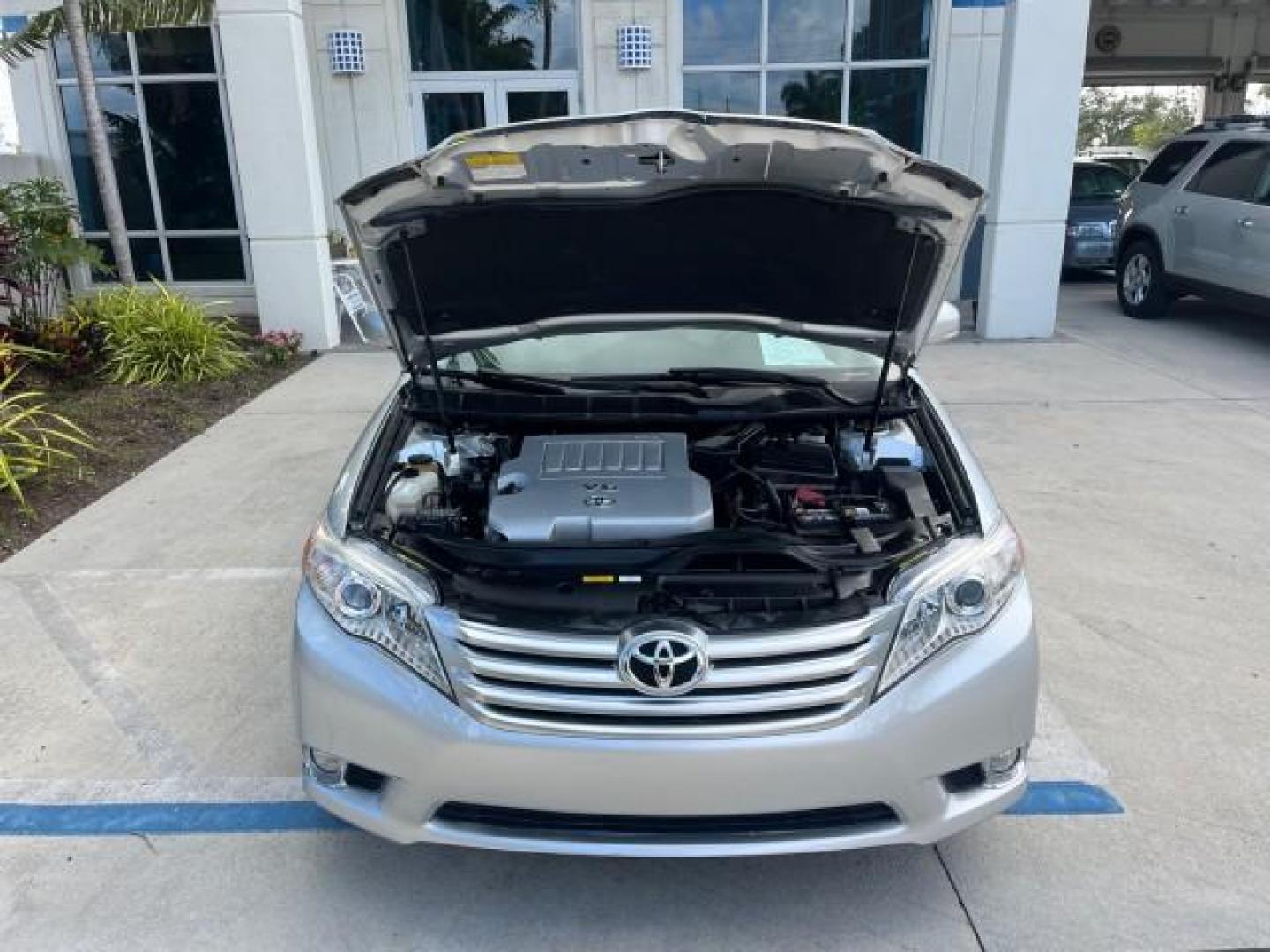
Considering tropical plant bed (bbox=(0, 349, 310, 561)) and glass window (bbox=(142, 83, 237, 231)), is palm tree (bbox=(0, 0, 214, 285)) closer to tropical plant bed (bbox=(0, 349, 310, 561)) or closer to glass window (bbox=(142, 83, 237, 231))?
glass window (bbox=(142, 83, 237, 231))

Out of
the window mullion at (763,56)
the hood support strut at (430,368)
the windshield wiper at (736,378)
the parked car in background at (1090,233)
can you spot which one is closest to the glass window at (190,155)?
the window mullion at (763,56)

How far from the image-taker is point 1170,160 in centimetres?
1063

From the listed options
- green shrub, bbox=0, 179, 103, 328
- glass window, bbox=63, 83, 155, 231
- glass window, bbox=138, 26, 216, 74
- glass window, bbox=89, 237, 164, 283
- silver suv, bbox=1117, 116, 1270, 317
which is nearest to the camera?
green shrub, bbox=0, 179, 103, 328

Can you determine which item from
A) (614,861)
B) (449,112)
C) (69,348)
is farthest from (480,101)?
(614,861)

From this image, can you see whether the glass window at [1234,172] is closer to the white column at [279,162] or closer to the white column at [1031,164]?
the white column at [1031,164]

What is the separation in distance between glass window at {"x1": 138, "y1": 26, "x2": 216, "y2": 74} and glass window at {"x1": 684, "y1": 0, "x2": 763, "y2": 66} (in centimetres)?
526

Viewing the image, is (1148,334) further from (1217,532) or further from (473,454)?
(473,454)

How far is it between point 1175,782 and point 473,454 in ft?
8.20

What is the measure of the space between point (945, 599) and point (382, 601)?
138 centimetres

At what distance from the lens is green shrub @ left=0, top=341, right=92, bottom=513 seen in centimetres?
584

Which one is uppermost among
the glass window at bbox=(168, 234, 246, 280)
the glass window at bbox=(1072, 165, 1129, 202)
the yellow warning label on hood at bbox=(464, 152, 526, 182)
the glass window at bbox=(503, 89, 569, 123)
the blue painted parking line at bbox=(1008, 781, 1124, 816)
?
the glass window at bbox=(503, 89, 569, 123)

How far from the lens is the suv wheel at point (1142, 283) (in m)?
10.7

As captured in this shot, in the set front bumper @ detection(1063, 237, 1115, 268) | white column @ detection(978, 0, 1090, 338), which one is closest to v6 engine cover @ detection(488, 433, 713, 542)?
white column @ detection(978, 0, 1090, 338)

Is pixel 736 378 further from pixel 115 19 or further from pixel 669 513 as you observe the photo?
pixel 115 19
